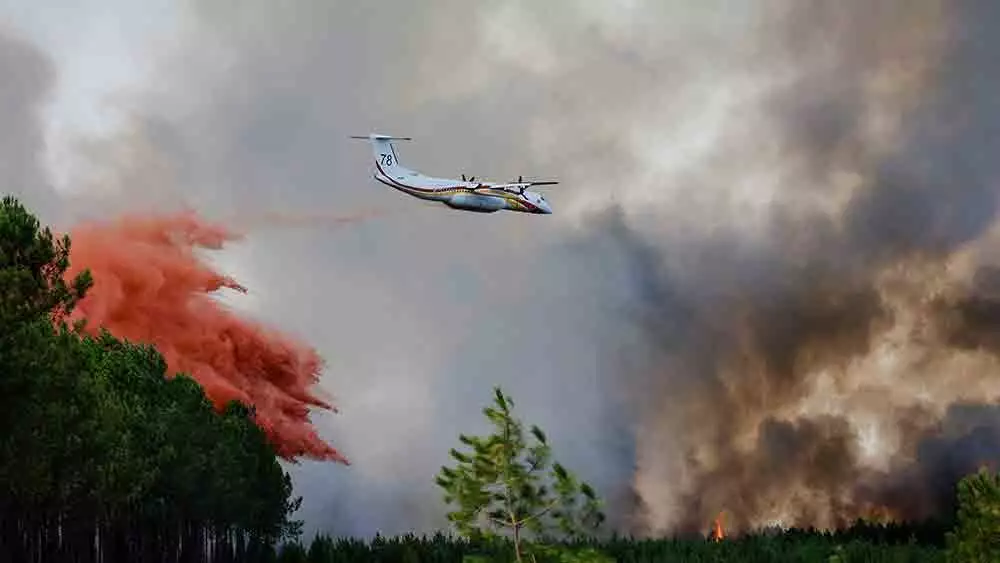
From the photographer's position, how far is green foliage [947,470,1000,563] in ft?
86.9

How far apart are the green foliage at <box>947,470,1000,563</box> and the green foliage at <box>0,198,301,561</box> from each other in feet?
Result: 102

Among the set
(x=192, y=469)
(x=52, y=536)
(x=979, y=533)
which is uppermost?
(x=192, y=469)

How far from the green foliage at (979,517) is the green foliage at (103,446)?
31.2 meters

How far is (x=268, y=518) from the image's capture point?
281 ft

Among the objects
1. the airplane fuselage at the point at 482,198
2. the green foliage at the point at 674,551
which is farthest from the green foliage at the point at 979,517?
the airplane fuselage at the point at 482,198

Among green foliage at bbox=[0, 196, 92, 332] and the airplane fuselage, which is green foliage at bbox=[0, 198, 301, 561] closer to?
green foliage at bbox=[0, 196, 92, 332]

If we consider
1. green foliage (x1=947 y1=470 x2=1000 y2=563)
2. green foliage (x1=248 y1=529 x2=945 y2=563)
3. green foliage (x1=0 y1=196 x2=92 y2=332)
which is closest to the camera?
green foliage (x1=947 y1=470 x2=1000 y2=563)

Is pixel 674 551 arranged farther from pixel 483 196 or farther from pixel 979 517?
pixel 979 517

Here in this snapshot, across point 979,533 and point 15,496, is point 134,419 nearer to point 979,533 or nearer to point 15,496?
point 15,496

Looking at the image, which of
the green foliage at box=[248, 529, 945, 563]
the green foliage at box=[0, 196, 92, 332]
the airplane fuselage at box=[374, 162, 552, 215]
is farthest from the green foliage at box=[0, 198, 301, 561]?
the airplane fuselage at box=[374, 162, 552, 215]

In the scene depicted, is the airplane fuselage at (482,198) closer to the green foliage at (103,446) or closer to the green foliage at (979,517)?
the green foliage at (103,446)

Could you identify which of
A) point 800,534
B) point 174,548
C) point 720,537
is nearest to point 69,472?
point 174,548

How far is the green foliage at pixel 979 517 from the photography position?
86.9 feet

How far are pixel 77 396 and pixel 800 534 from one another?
70.3 m
